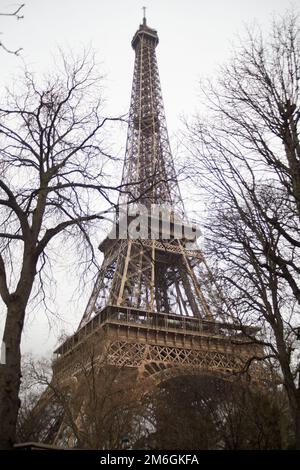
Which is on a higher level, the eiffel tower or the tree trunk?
the eiffel tower

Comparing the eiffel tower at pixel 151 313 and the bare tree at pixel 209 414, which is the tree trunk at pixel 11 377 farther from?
the eiffel tower at pixel 151 313

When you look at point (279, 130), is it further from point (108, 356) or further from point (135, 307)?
point (135, 307)

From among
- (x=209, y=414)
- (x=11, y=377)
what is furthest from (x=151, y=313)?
(x=11, y=377)

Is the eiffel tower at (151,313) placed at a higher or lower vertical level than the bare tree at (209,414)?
higher

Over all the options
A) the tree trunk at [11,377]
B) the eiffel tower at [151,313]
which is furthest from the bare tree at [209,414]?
the tree trunk at [11,377]

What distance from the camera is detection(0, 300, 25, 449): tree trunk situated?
16.8ft

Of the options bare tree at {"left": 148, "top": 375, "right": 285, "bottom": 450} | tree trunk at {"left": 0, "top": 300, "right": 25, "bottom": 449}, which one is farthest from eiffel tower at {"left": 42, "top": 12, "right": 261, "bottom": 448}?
tree trunk at {"left": 0, "top": 300, "right": 25, "bottom": 449}

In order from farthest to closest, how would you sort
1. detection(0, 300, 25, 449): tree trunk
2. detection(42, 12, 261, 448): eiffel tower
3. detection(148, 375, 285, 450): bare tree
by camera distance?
1. detection(42, 12, 261, 448): eiffel tower
2. detection(148, 375, 285, 450): bare tree
3. detection(0, 300, 25, 449): tree trunk

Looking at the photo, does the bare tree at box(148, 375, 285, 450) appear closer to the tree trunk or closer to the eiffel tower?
the eiffel tower

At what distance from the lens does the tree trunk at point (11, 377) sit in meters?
5.13

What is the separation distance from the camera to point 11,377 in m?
5.44

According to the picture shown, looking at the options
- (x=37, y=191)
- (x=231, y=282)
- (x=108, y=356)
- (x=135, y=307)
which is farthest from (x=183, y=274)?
(x=37, y=191)

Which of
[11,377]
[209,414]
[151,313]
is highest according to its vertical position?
[151,313]

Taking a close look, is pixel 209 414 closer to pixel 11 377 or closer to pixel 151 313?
pixel 151 313
